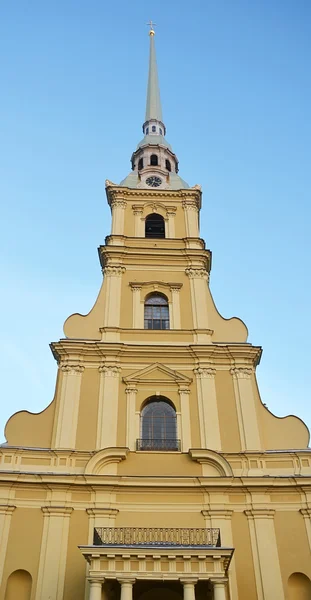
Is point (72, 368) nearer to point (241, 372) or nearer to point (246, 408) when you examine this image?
point (241, 372)


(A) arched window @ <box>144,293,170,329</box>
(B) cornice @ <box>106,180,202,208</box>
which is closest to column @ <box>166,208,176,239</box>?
(B) cornice @ <box>106,180,202,208</box>

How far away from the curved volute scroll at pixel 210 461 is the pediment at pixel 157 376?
8.26 ft

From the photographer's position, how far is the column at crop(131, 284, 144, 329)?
20497 millimetres

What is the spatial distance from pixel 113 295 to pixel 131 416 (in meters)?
4.96

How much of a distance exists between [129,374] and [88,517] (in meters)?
4.76

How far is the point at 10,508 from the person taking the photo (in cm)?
1619

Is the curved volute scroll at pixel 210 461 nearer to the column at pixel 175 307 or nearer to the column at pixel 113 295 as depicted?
the column at pixel 175 307

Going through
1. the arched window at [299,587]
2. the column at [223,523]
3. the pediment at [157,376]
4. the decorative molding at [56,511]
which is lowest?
the arched window at [299,587]

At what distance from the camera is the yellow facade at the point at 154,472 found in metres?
15.0

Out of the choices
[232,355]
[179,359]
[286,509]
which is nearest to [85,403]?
[179,359]

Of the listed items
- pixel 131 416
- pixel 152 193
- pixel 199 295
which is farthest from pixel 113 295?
pixel 152 193

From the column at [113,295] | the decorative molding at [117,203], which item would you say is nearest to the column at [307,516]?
the column at [113,295]

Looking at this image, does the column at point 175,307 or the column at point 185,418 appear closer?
the column at point 185,418

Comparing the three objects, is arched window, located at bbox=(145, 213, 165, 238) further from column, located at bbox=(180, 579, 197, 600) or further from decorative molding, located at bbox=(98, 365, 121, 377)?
column, located at bbox=(180, 579, 197, 600)
